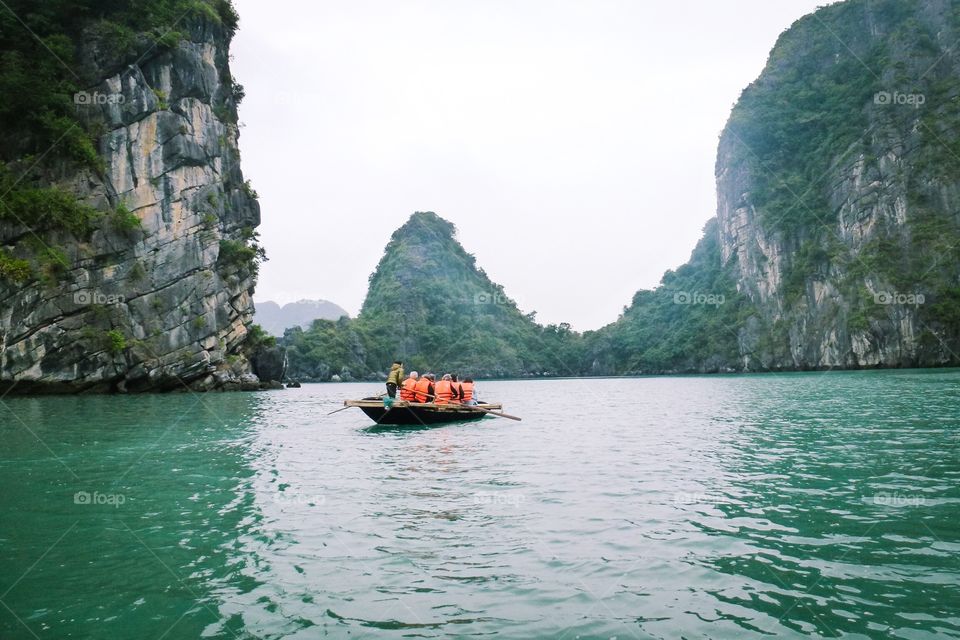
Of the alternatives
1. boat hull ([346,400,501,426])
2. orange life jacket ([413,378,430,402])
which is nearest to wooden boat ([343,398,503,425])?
boat hull ([346,400,501,426])

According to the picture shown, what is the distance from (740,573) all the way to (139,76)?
45457 mm

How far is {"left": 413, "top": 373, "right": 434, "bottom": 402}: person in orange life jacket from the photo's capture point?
1984cm

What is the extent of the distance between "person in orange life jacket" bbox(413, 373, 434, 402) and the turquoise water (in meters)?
5.37

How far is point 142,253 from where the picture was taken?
38.0 metres

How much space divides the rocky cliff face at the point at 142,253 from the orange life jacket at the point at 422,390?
24.9m

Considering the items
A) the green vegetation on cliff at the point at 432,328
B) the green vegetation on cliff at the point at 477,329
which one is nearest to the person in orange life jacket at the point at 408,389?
the green vegetation on cliff at the point at 477,329

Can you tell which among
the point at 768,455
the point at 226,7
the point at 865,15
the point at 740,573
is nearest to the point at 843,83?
the point at 865,15

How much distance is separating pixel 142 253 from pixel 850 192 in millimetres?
77347

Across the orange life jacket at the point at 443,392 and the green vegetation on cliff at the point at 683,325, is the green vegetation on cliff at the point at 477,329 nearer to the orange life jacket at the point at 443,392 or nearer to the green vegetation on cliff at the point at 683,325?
the green vegetation on cliff at the point at 683,325

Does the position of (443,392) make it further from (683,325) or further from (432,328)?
(432,328)

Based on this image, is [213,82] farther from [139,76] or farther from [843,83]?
[843,83]

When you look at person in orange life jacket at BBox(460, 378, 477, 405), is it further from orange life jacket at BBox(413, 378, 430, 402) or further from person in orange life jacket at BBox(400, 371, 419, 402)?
person in orange life jacket at BBox(400, 371, 419, 402)

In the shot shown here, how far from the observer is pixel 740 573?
5707mm

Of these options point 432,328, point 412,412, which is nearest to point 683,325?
point 432,328
